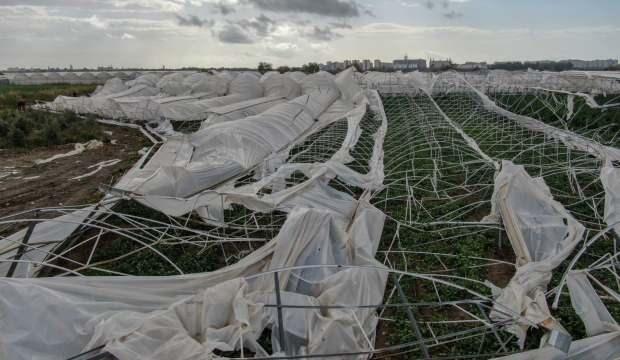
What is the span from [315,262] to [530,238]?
3.02 metres

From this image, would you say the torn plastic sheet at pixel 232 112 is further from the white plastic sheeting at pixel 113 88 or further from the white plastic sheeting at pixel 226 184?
the white plastic sheeting at pixel 113 88

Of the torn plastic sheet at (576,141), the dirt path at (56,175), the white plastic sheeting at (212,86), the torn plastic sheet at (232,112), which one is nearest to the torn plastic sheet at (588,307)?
the torn plastic sheet at (576,141)

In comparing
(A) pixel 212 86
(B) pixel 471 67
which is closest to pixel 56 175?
(A) pixel 212 86

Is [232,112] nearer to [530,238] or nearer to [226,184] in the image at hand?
[226,184]

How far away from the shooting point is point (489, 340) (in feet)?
17.0

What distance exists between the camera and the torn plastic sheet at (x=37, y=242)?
5.98 meters

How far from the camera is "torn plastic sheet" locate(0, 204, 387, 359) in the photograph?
4.08 meters

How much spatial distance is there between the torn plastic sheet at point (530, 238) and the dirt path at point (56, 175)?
8803mm

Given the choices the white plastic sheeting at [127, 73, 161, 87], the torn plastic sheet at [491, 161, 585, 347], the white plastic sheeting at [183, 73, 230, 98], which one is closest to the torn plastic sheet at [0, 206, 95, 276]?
the torn plastic sheet at [491, 161, 585, 347]

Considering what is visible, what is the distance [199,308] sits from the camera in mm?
4582

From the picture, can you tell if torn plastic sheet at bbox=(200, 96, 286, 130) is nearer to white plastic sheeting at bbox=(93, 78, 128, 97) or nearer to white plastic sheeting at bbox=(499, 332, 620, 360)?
white plastic sheeting at bbox=(499, 332, 620, 360)

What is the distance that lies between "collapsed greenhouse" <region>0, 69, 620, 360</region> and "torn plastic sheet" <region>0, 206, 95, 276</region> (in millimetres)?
27

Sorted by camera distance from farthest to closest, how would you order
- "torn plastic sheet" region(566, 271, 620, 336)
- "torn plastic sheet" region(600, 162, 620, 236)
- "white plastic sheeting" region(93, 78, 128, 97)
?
"white plastic sheeting" region(93, 78, 128, 97)
"torn plastic sheet" region(600, 162, 620, 236)
"torn plastic sheet" region(566, 271, 620, 336)

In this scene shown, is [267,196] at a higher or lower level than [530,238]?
higher
